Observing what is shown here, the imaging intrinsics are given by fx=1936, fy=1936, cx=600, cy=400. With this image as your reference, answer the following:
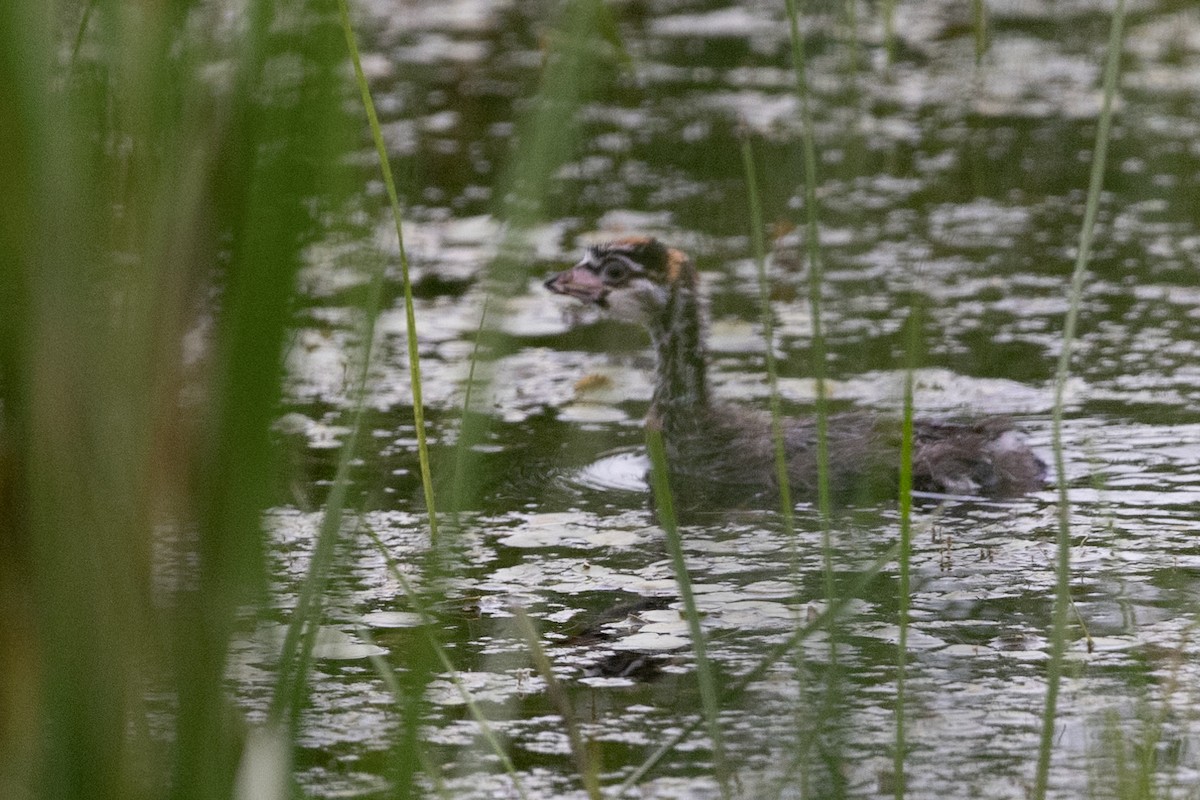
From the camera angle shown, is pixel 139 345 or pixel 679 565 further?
pixel 679 565

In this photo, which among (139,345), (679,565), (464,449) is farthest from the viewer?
(679,565)

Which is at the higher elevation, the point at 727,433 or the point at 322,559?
the point at 727,433

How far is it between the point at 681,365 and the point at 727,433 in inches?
11.1

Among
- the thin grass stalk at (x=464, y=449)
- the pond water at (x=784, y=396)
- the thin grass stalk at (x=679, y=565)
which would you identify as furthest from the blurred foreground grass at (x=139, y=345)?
the thin grass stalk at (x=679, y=565)

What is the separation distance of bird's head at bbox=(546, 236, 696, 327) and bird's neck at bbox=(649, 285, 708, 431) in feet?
0.13

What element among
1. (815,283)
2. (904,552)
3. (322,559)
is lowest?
(322,559)

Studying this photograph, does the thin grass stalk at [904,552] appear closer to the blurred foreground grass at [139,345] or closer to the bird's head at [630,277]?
the blurred foreground grass at [139,345]

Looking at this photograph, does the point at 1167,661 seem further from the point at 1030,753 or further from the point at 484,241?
the point at 484,241

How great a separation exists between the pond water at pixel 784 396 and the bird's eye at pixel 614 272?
469mm

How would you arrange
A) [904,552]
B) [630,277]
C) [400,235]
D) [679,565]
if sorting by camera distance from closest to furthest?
[679,565] < [904,552] < [400,235] < [630,277]

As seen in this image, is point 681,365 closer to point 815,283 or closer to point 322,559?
point 815,283

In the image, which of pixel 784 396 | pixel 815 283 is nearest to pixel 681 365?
pixel 784 396

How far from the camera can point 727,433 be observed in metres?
5.89

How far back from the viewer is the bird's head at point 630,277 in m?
5.99
